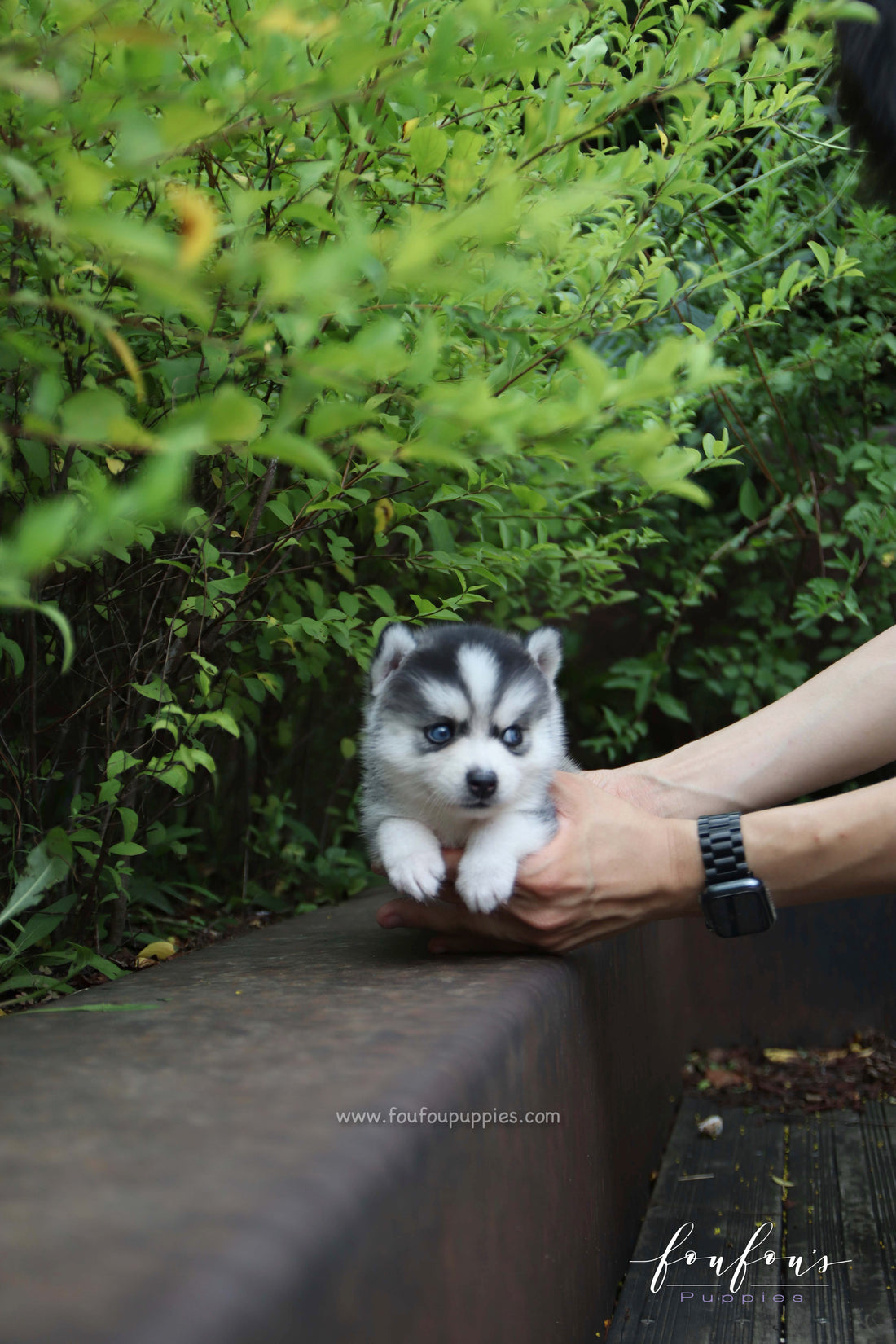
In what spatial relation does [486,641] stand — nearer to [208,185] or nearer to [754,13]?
[208,185]

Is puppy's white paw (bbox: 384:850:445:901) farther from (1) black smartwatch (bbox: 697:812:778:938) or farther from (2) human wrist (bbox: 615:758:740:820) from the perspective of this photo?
(2) human wrist (bbox: 615:758:740:820)

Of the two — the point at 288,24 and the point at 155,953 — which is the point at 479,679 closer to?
the point at 155,953

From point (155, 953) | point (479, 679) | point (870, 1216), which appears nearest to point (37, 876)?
point (155, 953)

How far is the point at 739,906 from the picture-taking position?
185cm

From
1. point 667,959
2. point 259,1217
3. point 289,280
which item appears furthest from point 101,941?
point 289,280

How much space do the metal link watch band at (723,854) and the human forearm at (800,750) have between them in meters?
0.53

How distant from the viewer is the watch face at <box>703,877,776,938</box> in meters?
1.84

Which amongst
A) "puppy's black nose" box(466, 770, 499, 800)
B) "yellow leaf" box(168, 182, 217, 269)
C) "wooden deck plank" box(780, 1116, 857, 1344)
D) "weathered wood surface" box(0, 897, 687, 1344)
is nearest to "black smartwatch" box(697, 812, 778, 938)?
"weathered wood surface" box(0, 897, 687, 1344)

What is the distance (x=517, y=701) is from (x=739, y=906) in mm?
584

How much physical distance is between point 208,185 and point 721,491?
8.14 ft

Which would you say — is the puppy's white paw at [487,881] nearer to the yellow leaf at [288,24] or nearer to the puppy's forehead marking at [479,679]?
the puppy's forehead marking at [479,679]

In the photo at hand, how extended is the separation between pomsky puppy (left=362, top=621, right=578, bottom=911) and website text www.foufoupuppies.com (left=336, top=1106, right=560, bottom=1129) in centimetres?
59

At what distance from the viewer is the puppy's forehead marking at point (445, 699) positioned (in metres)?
2.10

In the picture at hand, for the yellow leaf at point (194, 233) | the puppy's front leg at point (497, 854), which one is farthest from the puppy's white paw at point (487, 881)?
the yellow leaf at point (194, 233)
